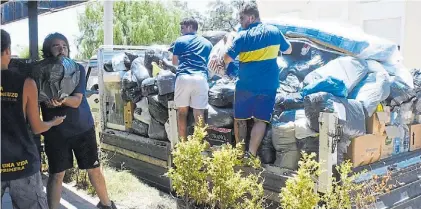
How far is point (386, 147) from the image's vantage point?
159 inches

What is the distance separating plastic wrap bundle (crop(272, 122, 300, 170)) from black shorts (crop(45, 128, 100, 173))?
1650 millimetres

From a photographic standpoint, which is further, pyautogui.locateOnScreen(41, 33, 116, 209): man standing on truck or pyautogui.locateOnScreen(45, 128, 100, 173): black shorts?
pyautogui.locateOnScreen(45, 128, 100, 173): black shorts

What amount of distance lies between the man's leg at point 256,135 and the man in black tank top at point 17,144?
1830 millimetres

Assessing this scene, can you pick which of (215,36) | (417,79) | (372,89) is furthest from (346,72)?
(215,36)

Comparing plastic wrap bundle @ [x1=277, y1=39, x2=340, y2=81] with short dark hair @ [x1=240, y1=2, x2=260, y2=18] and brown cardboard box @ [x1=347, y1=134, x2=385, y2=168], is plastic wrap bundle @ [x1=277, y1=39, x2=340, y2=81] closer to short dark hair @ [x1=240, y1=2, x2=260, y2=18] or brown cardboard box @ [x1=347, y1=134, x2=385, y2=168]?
short dark hair @ [x1=240, y1=2, x2=260, y2=18]

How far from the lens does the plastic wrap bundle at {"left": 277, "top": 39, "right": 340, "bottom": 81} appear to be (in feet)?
15.8

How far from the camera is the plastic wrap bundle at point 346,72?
4086mm

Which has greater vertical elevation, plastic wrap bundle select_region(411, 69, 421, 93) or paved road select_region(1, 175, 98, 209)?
plastic wrap bundle select_region(411, 69, 421, 93)

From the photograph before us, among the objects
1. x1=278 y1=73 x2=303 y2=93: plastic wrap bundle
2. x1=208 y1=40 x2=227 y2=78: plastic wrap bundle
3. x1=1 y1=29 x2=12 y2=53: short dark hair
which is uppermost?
x1=1 y1=29 x2=12 y2=53: short dark hair

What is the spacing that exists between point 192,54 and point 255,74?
112cm

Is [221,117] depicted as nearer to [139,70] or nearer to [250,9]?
[250,9]

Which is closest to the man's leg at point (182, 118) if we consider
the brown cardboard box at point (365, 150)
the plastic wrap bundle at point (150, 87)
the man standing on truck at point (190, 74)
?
the man standing on truck at point (190, 74)

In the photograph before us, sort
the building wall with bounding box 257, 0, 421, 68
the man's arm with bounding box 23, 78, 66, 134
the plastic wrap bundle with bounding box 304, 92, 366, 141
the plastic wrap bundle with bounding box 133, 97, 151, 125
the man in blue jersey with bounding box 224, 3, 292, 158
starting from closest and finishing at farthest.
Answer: the man's arm with bounding box 23, 78, 66, 134, the plastic wrap bundle with bounding box 304, 92, 366, 141, the man in blue jersey with bounding box 224, 3, 292, 158, the plastic wrap bundle with bounding box 133, 97, 151, 125, the building wall with bounding box 257, 0, 421, 68

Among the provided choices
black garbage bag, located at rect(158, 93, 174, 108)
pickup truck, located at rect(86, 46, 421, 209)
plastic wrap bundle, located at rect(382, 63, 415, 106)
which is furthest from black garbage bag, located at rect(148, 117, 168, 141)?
plastic wrap bundle, located at rect(382, 63, 415, 106)
